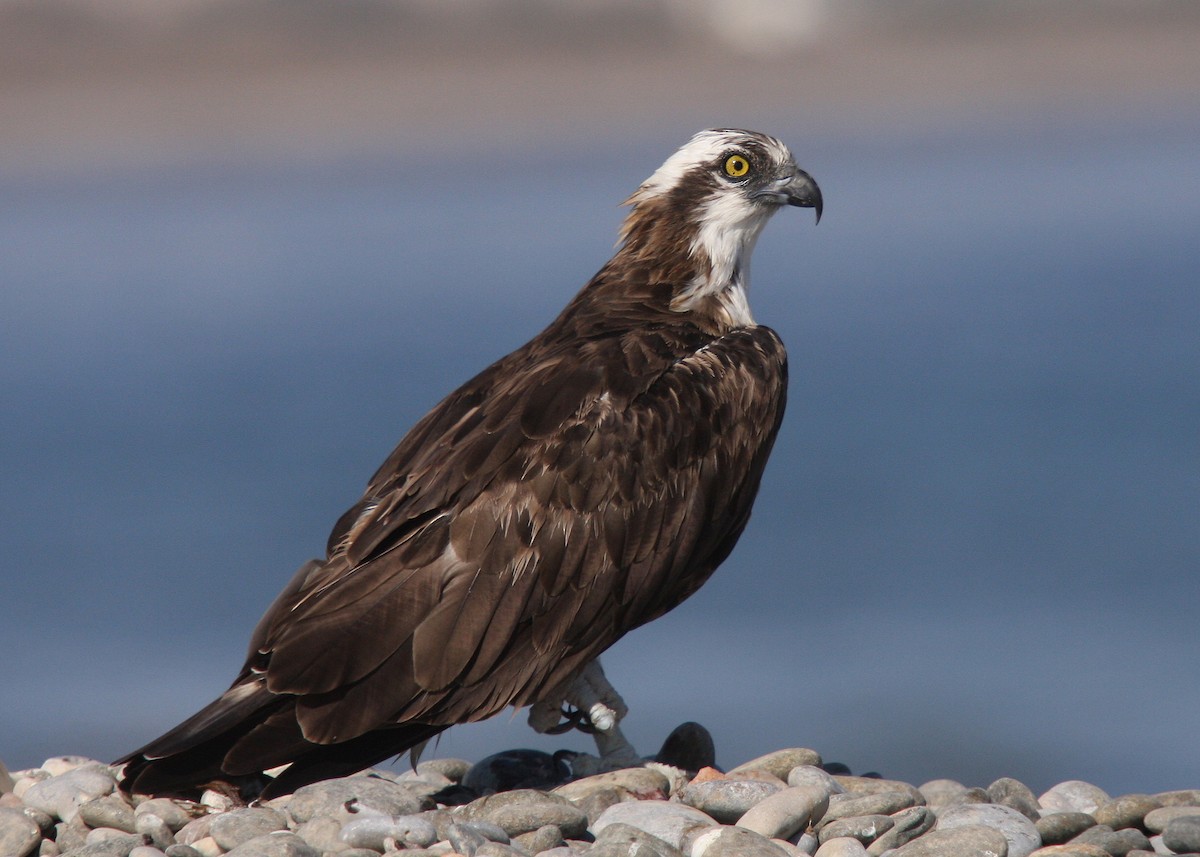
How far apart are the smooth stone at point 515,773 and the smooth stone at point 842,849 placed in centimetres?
149

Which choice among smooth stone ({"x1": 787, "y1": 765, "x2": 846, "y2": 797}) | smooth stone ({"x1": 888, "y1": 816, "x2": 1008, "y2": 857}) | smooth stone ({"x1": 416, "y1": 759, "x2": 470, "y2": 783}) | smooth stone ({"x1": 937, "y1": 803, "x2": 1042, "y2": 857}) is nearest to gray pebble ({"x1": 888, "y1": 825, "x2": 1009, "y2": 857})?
smooth stone ({"x1": 888, "y1": 816, "x2": 1008, "y2": 857})

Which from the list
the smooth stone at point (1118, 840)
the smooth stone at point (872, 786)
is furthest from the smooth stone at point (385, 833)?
the smooth stone at point (1118, 840)

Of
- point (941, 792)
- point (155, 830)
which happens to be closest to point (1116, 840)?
point (941, 792)

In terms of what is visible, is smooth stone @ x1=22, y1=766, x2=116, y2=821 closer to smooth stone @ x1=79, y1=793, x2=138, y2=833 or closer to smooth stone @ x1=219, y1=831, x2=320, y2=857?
smooth stone @ x1=79, y1=793, x2=138, y2=833

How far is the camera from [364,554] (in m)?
6.34

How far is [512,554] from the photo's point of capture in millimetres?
6375

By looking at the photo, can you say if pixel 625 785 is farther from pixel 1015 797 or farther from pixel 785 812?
pixel 1015 797

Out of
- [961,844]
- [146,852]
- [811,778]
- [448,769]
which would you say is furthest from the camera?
[448,769]

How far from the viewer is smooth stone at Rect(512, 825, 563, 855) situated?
5371 millimetres

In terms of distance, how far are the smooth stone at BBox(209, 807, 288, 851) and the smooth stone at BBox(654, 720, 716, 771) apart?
184 centimetres

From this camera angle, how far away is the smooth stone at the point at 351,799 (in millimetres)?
5742

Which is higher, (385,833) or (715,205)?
(715,205)

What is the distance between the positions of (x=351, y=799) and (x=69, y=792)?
1273 mm

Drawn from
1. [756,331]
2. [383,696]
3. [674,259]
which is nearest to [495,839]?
[383,696]
